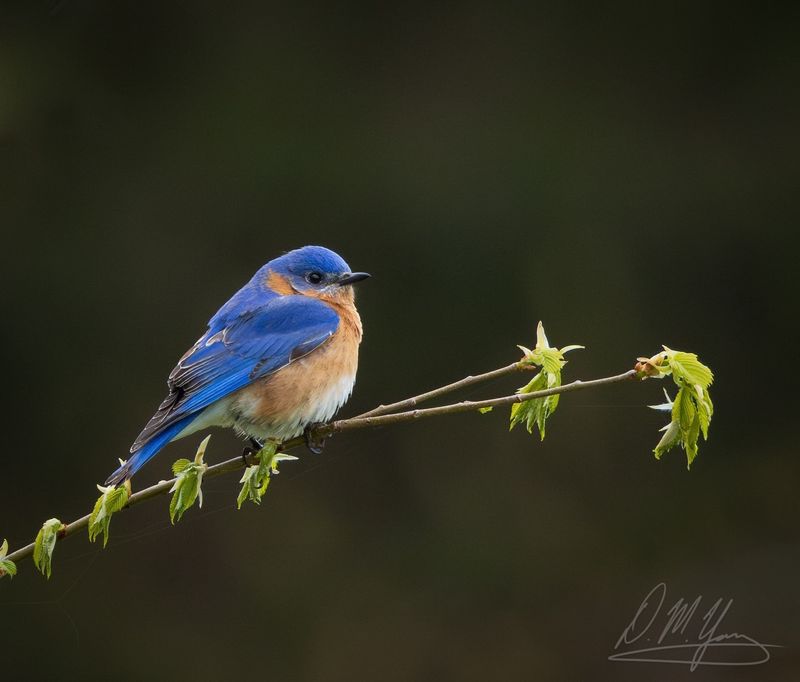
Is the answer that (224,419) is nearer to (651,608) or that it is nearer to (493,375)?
(493,375)

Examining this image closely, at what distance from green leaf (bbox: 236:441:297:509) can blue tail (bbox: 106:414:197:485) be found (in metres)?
0.25

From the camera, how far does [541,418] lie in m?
2.10

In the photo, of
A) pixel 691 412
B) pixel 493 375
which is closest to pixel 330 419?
pixel 493 375

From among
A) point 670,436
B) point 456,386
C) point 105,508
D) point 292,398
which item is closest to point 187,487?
point 105,508

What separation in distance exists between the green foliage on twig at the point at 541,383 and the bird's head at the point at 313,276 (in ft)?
4.97

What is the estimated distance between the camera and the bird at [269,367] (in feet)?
9.55

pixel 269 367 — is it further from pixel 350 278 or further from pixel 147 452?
pixel 147 452

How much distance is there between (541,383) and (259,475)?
0.61 metres

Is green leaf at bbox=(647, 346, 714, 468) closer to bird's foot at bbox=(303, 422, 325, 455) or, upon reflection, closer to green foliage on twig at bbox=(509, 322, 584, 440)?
green foliage on twig at bbox=(509, 322, 584, 440)

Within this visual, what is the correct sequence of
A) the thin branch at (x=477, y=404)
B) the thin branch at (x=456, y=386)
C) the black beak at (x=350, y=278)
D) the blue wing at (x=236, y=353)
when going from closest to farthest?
the thin branch at (x=477, y=404)
the thin branch at (x=456, y=386)
the blue wing at (x=236, y=353)
the black beak at (x=350, y=278)

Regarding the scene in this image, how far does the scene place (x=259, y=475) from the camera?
84.7 inches

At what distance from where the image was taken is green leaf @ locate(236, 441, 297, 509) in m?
2.11

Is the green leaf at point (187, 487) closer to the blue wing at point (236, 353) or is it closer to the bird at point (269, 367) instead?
the blue wing at point (236, 353)

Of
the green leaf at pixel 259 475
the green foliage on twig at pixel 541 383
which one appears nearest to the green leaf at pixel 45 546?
the green leaf at pixel 259 475
